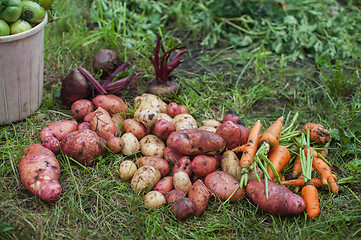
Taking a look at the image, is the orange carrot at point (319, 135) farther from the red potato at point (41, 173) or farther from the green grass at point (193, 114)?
the red potato at point (41, 173)

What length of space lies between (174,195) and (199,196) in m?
0.15

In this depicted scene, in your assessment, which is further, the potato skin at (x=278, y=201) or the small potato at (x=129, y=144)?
the small potato at (x=129, y=144)

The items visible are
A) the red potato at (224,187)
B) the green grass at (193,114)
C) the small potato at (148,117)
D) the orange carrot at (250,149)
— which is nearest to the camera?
the green grass at (193,114)

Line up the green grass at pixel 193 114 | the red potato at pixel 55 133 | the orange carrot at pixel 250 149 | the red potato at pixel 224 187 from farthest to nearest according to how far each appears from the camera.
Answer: the red potato at pixel 55 133
the orange carrot at pixel 250 149
the red potato at pixel 224 187
the green grass at pixel 193 114

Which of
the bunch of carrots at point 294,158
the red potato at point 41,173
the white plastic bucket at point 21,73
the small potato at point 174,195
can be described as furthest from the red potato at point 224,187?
the white plastic bucket at point 21,73

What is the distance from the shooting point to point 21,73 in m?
2.54

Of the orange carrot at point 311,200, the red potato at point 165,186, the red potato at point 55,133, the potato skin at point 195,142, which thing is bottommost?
the red potato at point 55,133

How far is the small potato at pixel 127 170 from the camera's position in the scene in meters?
2.35

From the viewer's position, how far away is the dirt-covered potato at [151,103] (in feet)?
9.37

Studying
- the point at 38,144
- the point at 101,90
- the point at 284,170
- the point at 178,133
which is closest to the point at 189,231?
the point at 178,133

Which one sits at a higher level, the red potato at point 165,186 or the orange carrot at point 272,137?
the orange carrot at point 272,137

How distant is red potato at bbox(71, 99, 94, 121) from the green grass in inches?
6.8

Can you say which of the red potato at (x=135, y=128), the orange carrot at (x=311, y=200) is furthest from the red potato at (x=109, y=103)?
the orange carrot at (x=311, y=200)

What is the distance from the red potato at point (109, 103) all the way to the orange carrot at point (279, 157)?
118 centimetres
